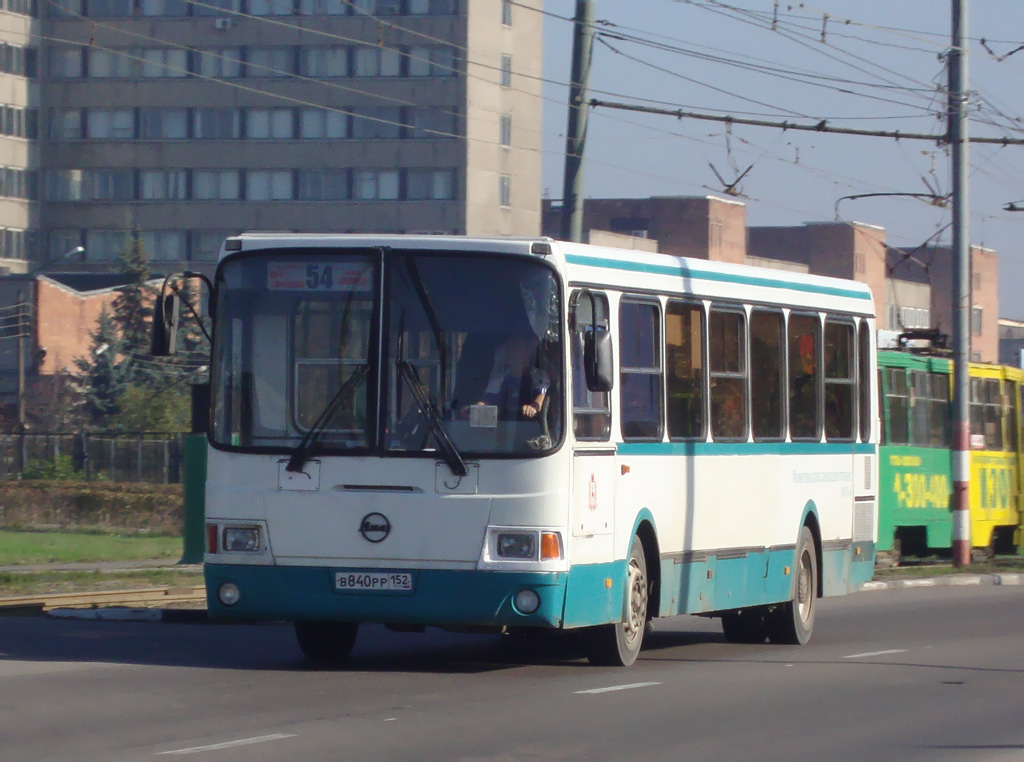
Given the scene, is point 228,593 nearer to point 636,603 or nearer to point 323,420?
point 323,420

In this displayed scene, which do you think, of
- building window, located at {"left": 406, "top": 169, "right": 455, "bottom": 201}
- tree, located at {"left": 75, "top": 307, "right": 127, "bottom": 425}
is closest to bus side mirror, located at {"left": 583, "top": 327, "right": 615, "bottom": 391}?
tree, located at {"left": 75, "top": 307, "right": 127, "bottom": 425}

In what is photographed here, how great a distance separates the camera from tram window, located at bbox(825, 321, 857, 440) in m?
16.1

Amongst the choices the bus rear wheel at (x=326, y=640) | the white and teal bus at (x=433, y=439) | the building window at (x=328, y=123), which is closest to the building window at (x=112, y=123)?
the building window at (x=328, y=123)

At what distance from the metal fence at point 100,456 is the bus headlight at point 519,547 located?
36.1 metres

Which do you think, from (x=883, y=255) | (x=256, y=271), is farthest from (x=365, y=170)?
(x=256, y=271)

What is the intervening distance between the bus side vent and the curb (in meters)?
7.84

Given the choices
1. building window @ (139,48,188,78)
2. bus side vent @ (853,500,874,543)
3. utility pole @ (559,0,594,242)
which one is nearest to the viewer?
bus side vent @ (853,500,874,543)

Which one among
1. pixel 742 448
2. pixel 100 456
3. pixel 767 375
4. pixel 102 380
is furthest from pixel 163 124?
pixel 742 448

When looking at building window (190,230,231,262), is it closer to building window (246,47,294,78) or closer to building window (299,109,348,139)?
building window (299,109,348,139)

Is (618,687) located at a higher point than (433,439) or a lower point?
lower

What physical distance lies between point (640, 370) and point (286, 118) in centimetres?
8448

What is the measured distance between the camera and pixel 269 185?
317 ft

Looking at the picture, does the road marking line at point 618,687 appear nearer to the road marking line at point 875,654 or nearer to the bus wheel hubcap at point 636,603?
the bus wheel hubcap at point 636,603

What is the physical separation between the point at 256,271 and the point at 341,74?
275 feet
